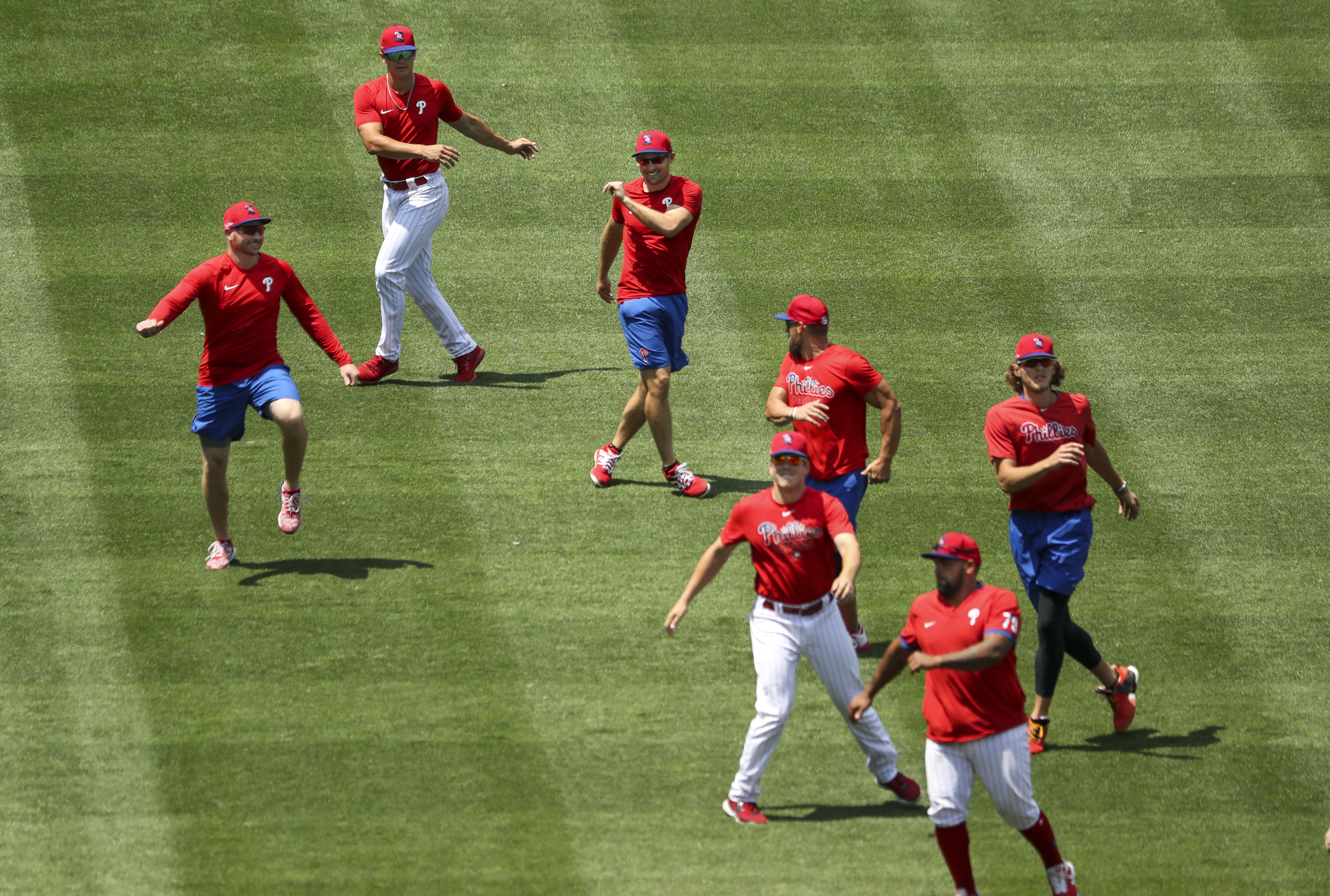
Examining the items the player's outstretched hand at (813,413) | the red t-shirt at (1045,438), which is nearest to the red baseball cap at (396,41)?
the player's outstretched hand at (813,413)

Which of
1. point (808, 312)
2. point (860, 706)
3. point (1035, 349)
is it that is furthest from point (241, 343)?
point (1035, 349)

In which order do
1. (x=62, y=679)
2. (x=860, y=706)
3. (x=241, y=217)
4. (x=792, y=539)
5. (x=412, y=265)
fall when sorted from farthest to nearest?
1. (x=412, y=265)
2. (x=241, y=217)
3. (x=62, y=679)
4. (x=792, y=539)
5. (x=860, y=706)

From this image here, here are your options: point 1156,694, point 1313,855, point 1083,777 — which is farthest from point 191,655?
point 1313,855

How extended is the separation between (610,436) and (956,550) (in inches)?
212

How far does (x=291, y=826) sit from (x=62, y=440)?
5.09 meters

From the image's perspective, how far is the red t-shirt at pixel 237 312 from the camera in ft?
32.0

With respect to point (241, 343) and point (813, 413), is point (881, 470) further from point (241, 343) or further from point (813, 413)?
point (241, 343)

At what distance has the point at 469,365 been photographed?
1271 centimetres

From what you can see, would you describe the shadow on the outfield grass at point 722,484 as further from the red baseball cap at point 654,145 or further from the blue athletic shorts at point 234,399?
the blue athletic shorts at point 234,399

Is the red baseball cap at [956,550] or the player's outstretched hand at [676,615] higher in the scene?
the red baseball cap at [956,550]

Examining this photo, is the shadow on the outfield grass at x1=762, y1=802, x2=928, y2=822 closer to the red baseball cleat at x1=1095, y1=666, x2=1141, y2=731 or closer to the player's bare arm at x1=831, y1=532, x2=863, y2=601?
the player's bare arm at x1=831, y1=532, x2=863, y2=601

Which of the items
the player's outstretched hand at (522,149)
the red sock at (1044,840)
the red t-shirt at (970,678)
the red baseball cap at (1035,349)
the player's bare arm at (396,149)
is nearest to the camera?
the red t-shirt at (970,678)

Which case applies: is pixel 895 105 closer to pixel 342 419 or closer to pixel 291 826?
pixel 342 419

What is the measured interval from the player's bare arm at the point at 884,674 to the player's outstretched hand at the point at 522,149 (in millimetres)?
6524
